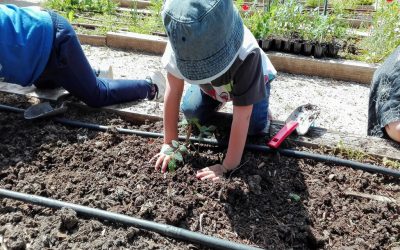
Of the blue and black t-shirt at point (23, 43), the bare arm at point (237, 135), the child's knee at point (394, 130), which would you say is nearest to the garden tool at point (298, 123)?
the bare arm at point (237, 135)

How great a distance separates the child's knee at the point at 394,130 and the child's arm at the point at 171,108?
122 centimetres

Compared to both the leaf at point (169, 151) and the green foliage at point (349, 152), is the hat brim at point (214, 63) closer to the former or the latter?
the leaf at point (169, 151)

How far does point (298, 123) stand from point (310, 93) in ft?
4.74

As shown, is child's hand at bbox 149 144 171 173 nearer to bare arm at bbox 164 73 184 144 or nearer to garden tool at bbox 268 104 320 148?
bare arm at bbox 164 73 184 144

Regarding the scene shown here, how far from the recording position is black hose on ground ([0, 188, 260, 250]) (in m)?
1.69

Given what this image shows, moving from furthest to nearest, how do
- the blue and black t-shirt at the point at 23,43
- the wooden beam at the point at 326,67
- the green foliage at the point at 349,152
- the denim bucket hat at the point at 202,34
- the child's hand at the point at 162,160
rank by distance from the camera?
the wooden beam at the point at 326,67
the blue and black t-shirt at the point at 23,43
the green foliage at the point at 349,152
the child's hand at the point at 162,160
the denim bucket hat at the point at 202,34

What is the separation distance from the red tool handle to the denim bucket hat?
27.7 inches

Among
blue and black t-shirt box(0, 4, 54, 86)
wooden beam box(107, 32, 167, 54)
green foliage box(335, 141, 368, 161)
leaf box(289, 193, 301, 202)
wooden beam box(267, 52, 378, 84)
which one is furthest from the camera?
wooden beam box(107, 32, 167, 54)

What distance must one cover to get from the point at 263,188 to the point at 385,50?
2745mm

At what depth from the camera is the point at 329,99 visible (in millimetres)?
3674

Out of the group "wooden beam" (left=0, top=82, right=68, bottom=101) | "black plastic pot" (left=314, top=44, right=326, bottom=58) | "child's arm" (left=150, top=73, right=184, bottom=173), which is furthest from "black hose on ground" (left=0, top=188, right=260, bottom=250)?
"black plastic pot" (left=314, top=44, right=326, bottom=58)

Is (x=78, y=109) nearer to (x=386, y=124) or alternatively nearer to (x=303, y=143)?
(x=303, y=143)

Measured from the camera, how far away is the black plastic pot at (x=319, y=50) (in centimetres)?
412

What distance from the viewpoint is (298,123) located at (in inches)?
95.1
